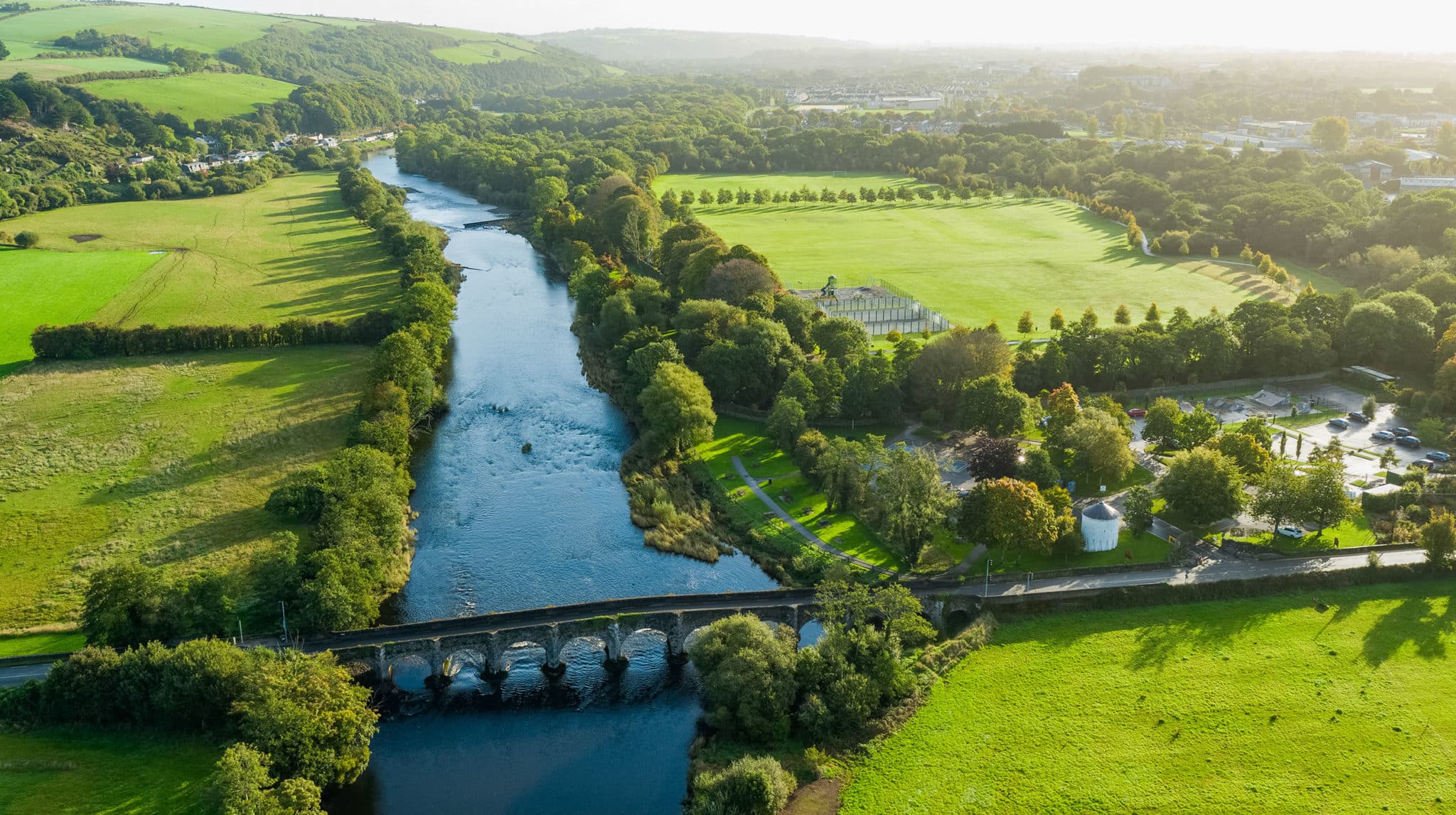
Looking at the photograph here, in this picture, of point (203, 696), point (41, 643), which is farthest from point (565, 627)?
point (41, 643)

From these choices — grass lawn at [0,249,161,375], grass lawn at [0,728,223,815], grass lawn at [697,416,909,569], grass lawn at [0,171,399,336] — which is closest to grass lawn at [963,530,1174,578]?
grass lawn at [697,416,909,569]

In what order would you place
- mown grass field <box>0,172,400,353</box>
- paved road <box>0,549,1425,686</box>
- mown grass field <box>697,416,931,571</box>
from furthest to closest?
mown grass field <box>0,172,400,353</box> < mown grass field <box>697,416,931,571</box> < paved road <box>0,549,1425,686</box>

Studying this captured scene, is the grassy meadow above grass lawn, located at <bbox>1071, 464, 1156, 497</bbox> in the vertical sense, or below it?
below

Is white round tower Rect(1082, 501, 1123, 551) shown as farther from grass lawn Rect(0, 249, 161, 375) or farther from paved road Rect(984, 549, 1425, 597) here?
grass lawn Rect(0, 249, 161, 375)

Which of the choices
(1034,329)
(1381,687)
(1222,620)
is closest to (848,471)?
(1222,620)

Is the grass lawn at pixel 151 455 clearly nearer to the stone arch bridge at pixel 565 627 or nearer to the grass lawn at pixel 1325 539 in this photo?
the stone arch bridge at pixel 565 627

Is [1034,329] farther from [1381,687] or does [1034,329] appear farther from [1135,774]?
[1135,774]
